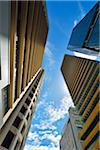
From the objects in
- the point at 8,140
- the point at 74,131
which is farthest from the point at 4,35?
the point at 74,131

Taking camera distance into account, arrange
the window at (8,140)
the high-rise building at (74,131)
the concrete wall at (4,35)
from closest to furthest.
Answer: 1. the concrete wall at (4,35)
2. the window at (8,140)
3. the high-rise building at (74,131)

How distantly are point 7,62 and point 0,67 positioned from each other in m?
2.39

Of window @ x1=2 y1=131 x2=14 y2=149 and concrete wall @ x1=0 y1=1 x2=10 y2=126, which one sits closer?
concrete wall @ x1=0 y1=1 x2=10 y2=126

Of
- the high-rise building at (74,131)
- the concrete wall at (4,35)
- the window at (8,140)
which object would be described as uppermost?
the concrete wall at (4,35)

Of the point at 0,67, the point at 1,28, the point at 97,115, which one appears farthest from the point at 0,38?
the point at 97,115

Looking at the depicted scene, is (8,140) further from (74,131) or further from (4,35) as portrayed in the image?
(74,131)

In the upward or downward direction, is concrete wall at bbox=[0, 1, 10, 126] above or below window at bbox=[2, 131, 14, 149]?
above

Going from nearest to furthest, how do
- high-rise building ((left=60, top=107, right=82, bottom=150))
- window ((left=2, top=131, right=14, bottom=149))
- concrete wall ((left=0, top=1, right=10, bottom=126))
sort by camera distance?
concrete wall ((left=0, top=1, right=10, bottom=126)) < window ((left=2, top=131, right=14, bottom=149)) < high-rise building ((left=60, top=107, right=82, bottom=150))

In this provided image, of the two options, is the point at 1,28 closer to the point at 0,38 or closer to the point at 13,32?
the point at 0,38

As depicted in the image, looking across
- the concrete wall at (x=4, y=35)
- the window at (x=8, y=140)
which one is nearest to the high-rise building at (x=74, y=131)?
the window at (x=8, y=140)

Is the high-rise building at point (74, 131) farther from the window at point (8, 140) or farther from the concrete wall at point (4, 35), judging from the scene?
the concrete wall at point (4, 35)

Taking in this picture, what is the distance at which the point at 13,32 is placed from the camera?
23.6 meters

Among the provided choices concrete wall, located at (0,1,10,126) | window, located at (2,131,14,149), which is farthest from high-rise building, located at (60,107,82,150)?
concrete wall, located at (0,1,10,126)

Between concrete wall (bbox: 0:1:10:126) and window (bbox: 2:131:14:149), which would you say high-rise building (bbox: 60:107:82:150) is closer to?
window (bbox: 2:131:14:149)
